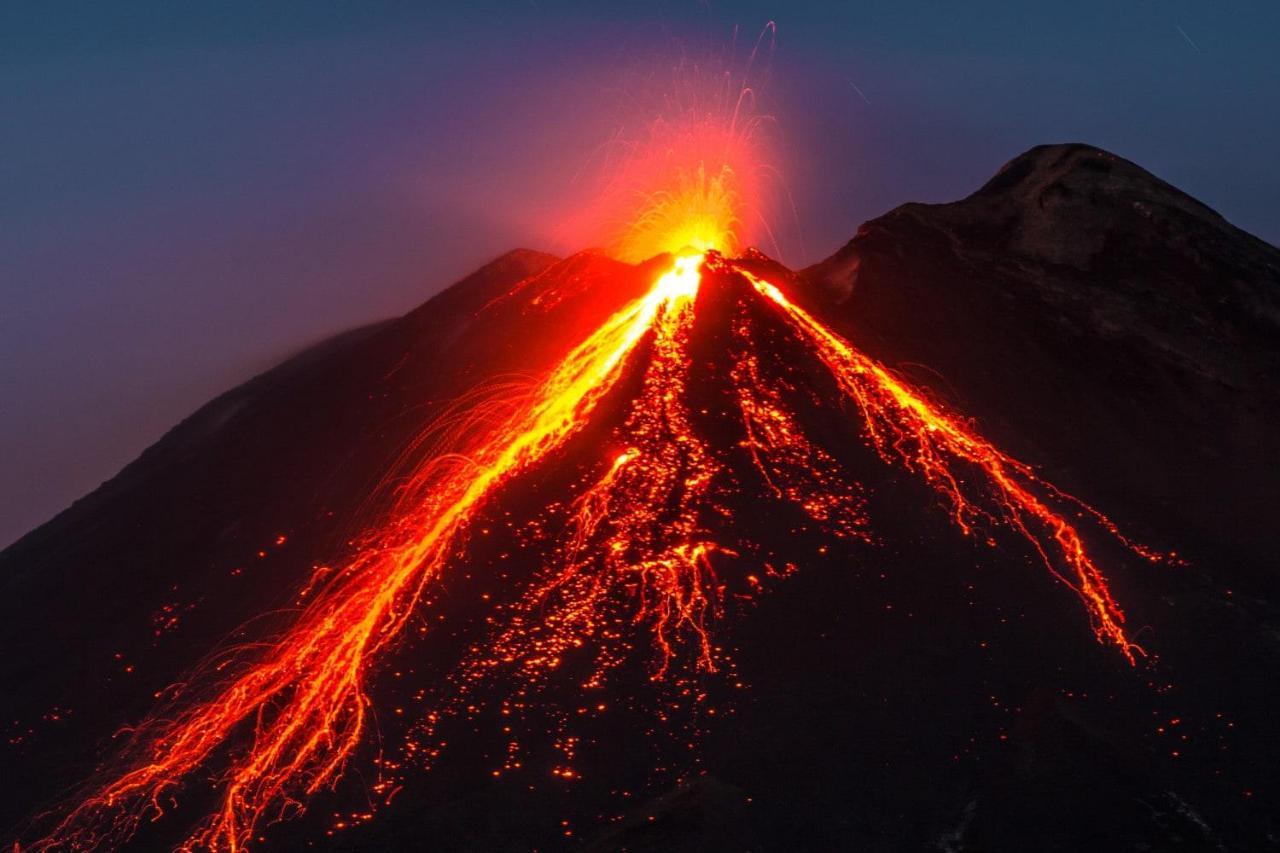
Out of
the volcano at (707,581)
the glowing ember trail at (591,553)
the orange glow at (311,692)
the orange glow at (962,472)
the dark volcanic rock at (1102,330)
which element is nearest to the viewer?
the volcano at (707,581)

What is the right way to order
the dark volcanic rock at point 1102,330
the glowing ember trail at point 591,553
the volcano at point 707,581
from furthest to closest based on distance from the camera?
the dark volcanic rock at point 1102,330, the glowing ember trail at point 591,553, the volcano at point 707,581

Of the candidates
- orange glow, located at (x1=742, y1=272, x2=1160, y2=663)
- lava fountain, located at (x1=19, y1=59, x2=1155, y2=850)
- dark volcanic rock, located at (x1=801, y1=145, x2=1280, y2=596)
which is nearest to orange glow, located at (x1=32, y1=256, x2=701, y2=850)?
lava fountain, located at (x1=19, y1=59, x2=1155, y2=850)

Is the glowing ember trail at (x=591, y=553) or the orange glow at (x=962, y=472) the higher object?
the glowing ember trail at (x=591, y=553)

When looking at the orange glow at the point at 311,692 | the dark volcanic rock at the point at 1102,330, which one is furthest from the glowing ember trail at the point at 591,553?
the dark volcanic rock at the point at 1102,330

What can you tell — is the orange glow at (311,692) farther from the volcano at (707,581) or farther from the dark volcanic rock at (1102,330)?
the dark volcanic rock at (1102,330)

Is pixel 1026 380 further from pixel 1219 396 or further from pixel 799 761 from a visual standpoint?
pixel 799 761

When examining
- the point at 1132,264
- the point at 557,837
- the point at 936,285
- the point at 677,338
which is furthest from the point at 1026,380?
the point at 557,837
